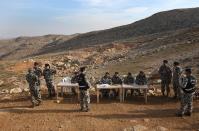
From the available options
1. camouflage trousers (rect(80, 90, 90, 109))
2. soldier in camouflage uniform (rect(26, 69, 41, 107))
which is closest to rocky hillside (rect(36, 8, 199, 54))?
soldier in camouflage uniform (rect(26, 69, 41, 107))

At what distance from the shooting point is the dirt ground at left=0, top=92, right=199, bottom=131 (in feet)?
48.1

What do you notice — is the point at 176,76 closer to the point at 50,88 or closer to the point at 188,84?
the point at 188,84

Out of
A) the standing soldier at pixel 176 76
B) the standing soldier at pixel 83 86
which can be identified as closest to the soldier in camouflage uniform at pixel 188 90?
the standing soldier at pixel 176 76

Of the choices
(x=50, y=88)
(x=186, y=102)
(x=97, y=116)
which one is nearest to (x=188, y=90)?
(x=186, y=102)

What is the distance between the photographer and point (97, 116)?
15703mm

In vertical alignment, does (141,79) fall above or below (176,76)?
below

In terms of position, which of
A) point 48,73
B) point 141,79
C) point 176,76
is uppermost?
point 48,73

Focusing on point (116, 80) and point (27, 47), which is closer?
point (116, 80)

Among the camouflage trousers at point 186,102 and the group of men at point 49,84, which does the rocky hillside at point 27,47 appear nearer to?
the group of men at point 49,84

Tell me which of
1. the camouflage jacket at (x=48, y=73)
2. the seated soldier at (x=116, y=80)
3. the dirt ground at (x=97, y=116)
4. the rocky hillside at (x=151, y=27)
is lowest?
the dirt ground at (x=97, y=116)

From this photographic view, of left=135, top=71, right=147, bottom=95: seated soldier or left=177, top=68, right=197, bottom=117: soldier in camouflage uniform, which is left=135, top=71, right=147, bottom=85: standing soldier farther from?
left=177, top=68, right=197, bottom=117: soldier in camouflage uniform

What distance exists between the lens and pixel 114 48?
52.6 meters

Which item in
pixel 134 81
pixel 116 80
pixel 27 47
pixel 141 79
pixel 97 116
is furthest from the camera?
pixel 27 47

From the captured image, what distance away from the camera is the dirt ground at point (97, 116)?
14.7 meters
